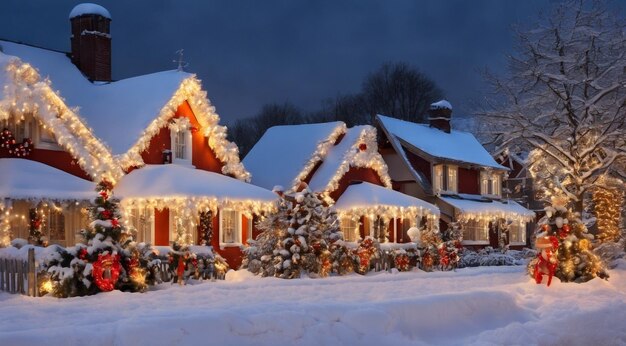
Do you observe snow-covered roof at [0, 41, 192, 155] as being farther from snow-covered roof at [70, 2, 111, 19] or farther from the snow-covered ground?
the snow-covered ground

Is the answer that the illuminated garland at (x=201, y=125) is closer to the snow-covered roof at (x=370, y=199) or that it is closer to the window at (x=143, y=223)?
the window at (x=143, y=223)

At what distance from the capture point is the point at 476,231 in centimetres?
4616

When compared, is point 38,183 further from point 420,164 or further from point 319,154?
point 420,164

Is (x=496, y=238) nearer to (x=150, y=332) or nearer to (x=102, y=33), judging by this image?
(x=102, y=33)

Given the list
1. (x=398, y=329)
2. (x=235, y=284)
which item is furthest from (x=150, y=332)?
(x=235, y=284)

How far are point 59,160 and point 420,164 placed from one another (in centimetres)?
2347

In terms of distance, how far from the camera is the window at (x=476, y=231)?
45.4 metres

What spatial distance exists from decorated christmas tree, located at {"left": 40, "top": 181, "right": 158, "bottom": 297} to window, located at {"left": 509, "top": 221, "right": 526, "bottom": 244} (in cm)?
3542

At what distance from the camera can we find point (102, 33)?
3291cm

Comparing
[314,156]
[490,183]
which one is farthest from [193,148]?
[490,183]

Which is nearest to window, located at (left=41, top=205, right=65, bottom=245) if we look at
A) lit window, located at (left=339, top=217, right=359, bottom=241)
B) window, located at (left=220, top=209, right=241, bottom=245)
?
window, located at (left=220, top=209, right=241, bottom=245)

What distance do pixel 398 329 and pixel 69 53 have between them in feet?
78.5

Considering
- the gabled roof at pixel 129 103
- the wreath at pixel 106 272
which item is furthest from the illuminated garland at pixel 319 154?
the wreath at pixel 106 272

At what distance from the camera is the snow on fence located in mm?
17391
